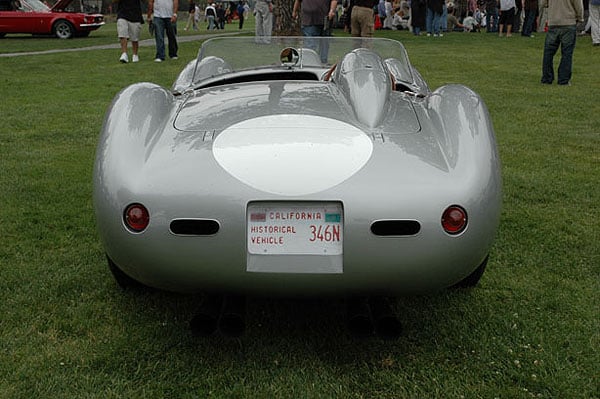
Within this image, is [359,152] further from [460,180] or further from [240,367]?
[240,367]

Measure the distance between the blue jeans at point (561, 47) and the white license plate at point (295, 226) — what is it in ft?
27.3

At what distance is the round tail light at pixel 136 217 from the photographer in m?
2.16

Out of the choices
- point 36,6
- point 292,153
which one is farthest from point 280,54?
point 36,6

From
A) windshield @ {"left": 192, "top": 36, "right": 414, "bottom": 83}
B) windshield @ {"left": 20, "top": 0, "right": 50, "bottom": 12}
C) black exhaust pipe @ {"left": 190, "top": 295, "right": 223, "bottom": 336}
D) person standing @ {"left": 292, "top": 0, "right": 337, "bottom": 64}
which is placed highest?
windshield @ {"left": 20, "top": 0, "right": 50, "bottom": 12}

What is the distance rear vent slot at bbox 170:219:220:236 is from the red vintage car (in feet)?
68.9

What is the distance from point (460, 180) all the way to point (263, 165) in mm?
676

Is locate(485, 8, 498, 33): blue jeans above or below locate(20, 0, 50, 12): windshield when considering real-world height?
below

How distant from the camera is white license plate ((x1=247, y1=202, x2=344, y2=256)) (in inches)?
83.7

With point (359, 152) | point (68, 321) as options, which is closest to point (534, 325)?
point (359, 152)

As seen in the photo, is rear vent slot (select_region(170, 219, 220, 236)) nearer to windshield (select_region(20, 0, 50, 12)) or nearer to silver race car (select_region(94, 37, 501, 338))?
silver race car (select_region(94, 37, 501, 338))

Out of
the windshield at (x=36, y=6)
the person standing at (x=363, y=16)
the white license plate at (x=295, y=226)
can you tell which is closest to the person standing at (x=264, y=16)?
the person standing at (x=363, y=16)

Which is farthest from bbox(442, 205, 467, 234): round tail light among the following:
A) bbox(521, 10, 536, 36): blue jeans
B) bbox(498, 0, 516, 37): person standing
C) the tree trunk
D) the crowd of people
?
bbox(521, 10, 536, 36): blue jeans

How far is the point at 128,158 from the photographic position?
2.33 m

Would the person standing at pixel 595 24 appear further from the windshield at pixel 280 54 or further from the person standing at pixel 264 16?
the windshield at pixel 280 54
